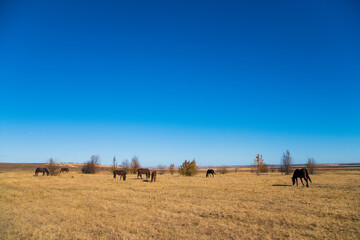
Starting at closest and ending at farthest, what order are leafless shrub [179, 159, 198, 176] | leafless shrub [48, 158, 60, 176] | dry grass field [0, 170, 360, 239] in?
1. dry grass field [0, 170, 360, 239]
2. leafless shrub [48, 158, 60, 176]
3. leafless shrub [179, 159, 198, 176]

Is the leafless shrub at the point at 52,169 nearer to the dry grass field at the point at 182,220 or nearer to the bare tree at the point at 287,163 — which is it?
the dry grass field at the point at 182,220

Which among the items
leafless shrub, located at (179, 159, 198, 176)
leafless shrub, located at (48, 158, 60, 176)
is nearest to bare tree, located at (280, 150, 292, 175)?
leafless shrub, located at (179, 159, 198, 176)

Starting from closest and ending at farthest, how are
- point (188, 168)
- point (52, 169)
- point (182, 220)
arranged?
point (182, 220) → point (52, 169) → point (188, 168)

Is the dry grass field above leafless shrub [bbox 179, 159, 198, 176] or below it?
above

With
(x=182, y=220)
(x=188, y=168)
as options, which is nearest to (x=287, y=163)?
(x=188, y=168)

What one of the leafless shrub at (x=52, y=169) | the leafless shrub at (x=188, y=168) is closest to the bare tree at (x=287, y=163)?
the leafless shrub at (x=188, y=168)

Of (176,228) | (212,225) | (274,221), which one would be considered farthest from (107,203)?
(274,221)

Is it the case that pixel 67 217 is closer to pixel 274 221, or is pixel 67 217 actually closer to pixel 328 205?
pixel 274 221

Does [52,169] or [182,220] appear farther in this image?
[52,169]

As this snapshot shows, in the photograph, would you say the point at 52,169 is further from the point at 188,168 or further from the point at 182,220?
the point at 182,220

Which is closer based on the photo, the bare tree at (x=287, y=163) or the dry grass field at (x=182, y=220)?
the dry grass field at (x=182, y=220)

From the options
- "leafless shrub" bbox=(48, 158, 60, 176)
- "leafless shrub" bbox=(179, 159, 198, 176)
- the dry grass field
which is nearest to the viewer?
the dry grass field

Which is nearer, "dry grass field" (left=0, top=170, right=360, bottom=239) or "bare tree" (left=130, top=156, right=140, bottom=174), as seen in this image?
"dry grass field" (left=0, top=170, right=360, bottom=239)

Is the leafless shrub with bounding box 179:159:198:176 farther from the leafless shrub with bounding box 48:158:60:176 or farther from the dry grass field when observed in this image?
the dry grass field
